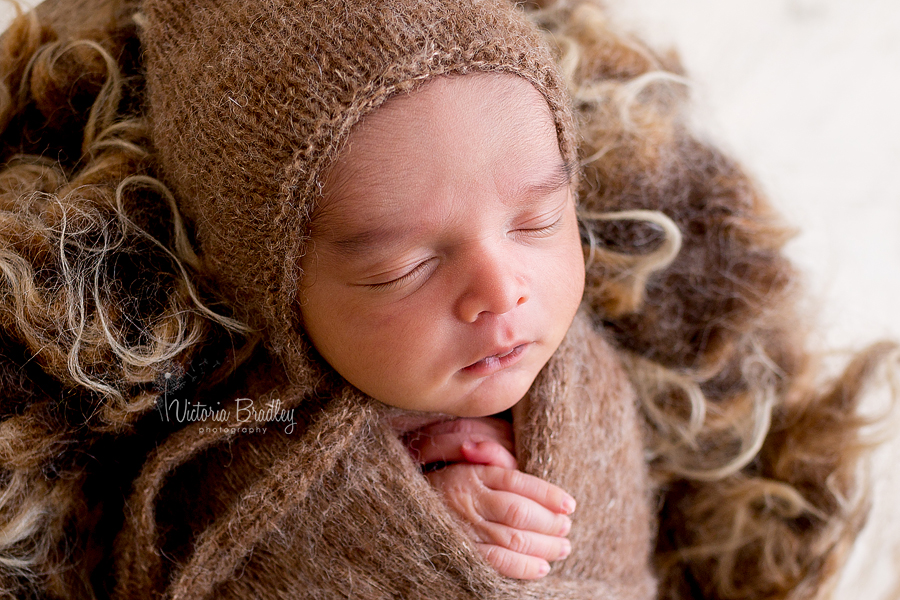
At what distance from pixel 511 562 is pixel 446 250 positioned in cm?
47

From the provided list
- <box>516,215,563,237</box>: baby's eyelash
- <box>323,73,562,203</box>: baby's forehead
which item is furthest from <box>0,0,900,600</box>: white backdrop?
<box>323,73,562,203</box>: baby's forehead

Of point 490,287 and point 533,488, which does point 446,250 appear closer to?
point 490,287

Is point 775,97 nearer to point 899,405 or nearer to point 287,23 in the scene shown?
point 899,405

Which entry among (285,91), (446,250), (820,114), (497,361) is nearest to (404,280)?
(446,250)

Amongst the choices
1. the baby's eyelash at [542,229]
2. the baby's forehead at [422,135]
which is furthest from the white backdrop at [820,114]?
the baby's forehead at [422,135]

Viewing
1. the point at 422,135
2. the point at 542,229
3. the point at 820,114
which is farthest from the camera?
the point at 820,114

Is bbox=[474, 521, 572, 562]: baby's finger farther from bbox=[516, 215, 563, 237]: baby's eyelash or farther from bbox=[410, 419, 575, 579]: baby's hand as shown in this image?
bbox=[516, 215, 563, 237]: baby's eyelash

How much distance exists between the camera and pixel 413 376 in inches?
42.0

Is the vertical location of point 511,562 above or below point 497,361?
below

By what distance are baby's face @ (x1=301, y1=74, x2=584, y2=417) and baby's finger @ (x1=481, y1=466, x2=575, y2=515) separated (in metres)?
0.12

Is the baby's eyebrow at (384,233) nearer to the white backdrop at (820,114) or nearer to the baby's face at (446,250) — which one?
the baby's face at (446,250)

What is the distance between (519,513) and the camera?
116 cm

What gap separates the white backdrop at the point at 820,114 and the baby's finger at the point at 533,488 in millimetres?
808

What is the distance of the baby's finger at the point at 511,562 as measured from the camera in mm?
1142
